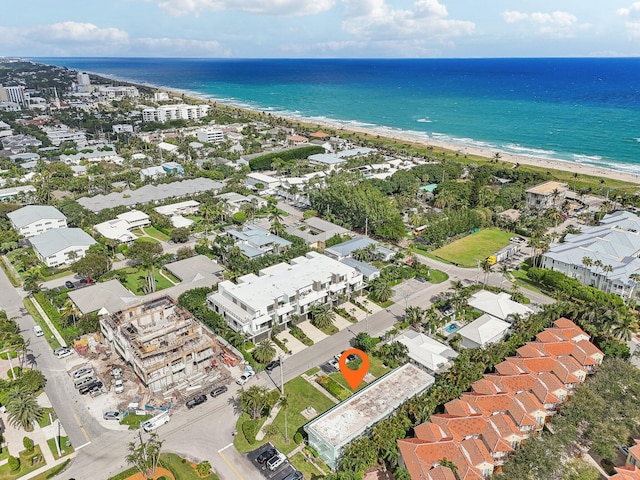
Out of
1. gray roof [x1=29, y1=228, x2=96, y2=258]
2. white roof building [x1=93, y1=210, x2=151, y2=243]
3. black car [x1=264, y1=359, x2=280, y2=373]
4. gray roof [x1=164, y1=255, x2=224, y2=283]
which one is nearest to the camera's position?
black car [x1=264, y1=359, x2=280, y2=373]

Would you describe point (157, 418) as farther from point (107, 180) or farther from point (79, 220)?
point (107, 180)

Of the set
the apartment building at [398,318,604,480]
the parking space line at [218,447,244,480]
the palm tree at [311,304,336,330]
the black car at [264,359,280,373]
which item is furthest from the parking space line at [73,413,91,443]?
the apartment building at [398,318,604,480]

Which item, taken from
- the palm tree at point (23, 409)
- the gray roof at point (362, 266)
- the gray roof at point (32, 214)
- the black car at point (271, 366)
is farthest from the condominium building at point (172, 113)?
the palm tree at point (23, 409)

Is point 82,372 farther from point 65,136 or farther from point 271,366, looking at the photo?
point 65,136

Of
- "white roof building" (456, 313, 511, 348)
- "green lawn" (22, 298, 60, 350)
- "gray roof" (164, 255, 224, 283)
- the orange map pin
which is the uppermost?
"white roof building" (456, 313, 511, 348)

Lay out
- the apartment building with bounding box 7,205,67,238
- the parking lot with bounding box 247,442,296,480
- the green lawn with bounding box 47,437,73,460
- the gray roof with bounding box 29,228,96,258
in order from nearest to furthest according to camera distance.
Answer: the parking lot with bounding box 247,442,296,480 → the green lawn with bounding box 47,437,73,460 → the gray roof with bounding box 29,228,96,258 → the apartment building with bounding box 7,205,67,238

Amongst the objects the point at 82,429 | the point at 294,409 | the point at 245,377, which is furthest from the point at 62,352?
the point at 294,409

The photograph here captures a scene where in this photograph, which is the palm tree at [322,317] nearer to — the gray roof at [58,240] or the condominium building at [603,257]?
the condominium building at [603,257]

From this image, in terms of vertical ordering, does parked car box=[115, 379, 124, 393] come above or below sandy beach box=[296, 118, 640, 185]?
below

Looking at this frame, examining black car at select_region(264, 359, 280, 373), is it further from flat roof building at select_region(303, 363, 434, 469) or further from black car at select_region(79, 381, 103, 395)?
black car at select_region(79, 381, 103, 395)
